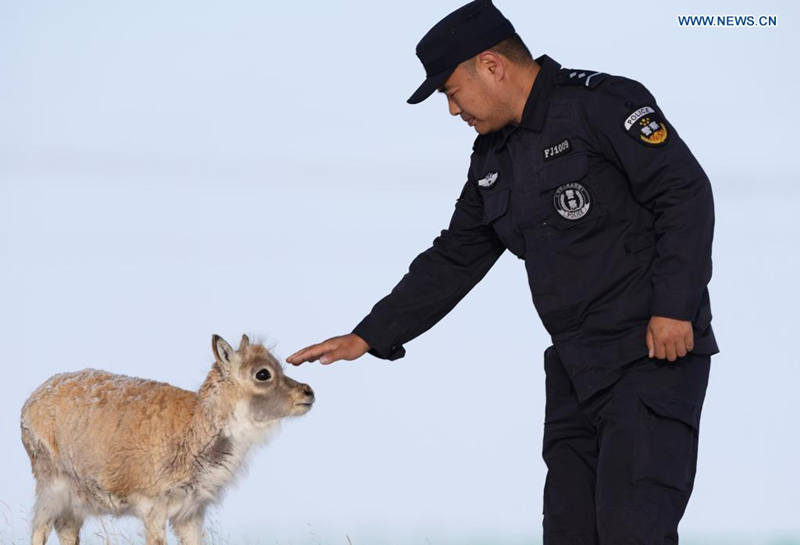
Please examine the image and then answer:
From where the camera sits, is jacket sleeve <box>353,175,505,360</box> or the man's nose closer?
the man's nose

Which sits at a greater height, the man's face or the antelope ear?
the man's face

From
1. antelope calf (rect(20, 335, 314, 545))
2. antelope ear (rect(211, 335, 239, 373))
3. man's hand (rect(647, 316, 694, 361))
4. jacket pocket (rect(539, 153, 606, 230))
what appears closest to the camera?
man's hand (rect(647, 316, 694, 361))

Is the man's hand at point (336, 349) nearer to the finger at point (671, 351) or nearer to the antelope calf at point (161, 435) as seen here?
the finger at point (671, 351)

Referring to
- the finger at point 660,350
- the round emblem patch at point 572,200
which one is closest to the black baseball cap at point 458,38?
the round emblem patch at point 572,200

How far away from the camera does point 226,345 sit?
10.4m

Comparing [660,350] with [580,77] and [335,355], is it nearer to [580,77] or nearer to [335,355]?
[580,77]

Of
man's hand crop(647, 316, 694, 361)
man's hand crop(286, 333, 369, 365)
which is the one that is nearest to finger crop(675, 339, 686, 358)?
man's hand crop(647, 316, 694, 361)

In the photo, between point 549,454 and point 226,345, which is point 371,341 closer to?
point 549,454

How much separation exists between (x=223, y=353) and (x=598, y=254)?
482 cm

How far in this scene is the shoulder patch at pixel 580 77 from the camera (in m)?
6.43

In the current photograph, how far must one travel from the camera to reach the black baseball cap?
6.54 m

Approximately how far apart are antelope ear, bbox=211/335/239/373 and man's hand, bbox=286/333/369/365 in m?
2.93

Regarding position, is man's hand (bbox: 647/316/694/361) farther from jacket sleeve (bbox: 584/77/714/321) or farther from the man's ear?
the man's ear

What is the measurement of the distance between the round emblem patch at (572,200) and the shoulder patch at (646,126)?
0.38 metres
